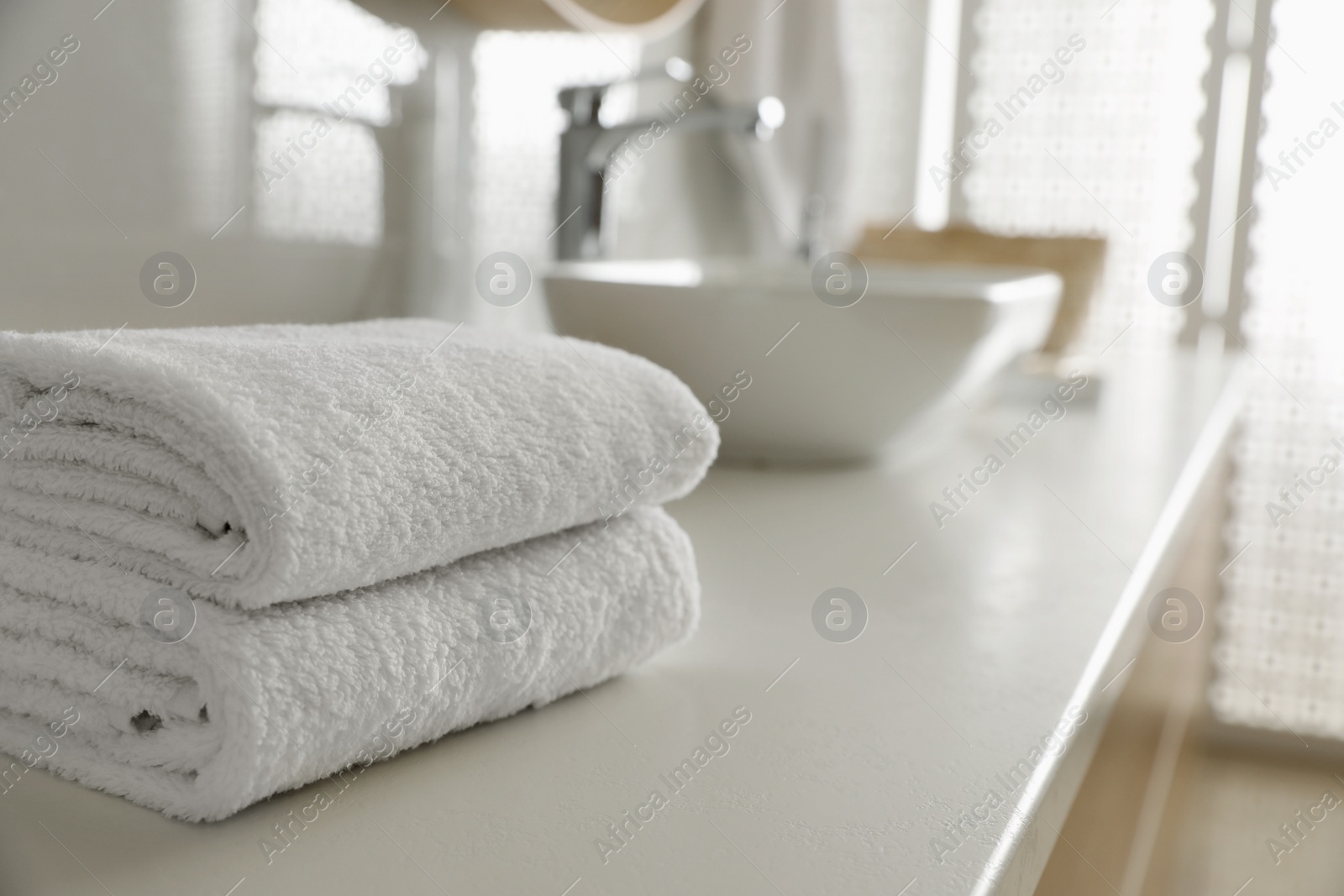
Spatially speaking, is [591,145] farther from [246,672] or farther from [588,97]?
[246,672]

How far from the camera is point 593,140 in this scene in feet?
3.33

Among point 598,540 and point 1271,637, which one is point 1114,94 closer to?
point 1271,637

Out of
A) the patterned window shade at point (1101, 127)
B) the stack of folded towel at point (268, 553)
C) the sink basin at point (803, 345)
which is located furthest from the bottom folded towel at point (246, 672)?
the patterned window shade at point (1101, 127)

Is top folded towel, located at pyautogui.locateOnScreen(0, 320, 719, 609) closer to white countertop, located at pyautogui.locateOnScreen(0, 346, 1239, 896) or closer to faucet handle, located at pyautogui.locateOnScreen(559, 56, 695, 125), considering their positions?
white countertop, located at pyautogui.locateOnScreen(0, 346, 1239, 896)

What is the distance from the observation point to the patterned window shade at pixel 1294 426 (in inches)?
75.1

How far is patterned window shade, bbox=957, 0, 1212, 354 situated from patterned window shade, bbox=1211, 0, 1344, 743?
0.14 m

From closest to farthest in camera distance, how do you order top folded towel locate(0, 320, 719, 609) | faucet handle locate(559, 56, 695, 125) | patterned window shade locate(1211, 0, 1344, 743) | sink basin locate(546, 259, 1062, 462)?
top folded towel locate(0, 320, 719, 609) → sink basin locate(546, 259, 1062, 462) → faucet handle locate(559, 56, 695, 125) → patterned window shade locate(1211, 0, 1344, 743)

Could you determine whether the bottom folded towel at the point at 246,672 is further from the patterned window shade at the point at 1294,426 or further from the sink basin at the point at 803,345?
the patterned window shade at the point at 1294,426

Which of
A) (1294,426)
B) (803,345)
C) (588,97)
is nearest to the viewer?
(803,345)

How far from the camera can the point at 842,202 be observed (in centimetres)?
167

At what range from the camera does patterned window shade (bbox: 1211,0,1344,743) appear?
1.91m

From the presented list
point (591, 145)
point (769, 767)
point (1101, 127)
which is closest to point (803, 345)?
point (591, 145)

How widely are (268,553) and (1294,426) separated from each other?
2.05m

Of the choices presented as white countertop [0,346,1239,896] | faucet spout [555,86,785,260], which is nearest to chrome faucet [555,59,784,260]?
faucet spout [555,86,785,260]
